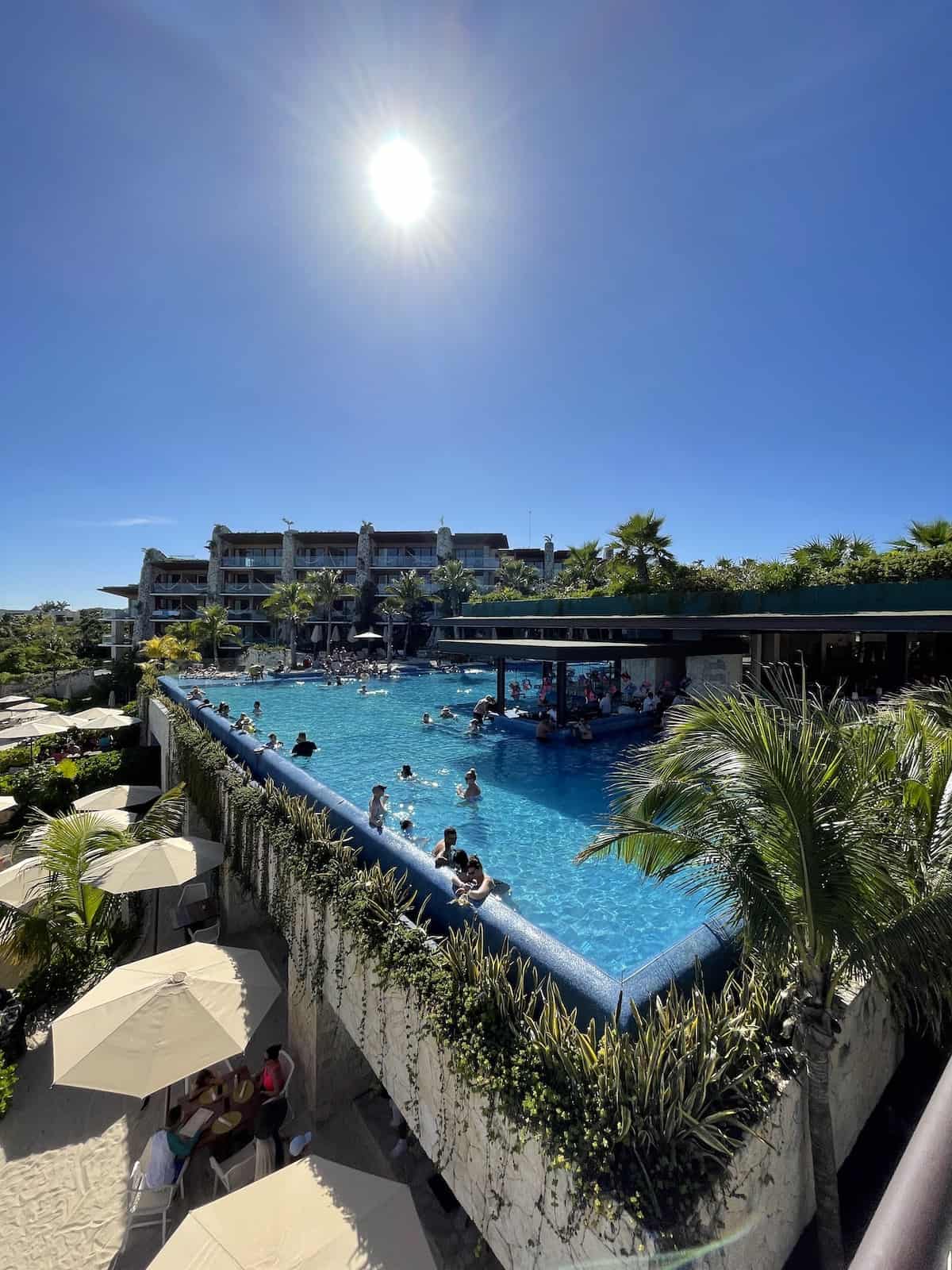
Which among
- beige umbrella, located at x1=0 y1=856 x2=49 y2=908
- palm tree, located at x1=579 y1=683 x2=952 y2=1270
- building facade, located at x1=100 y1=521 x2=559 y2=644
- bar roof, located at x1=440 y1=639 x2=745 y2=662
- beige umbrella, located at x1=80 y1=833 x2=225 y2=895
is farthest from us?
building facade, located at x1=100 y1=521 x2=559 y2=644

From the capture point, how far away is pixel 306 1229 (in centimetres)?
443

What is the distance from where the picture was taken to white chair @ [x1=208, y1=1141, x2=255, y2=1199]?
601 centimetres

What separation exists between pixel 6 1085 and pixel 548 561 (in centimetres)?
5244

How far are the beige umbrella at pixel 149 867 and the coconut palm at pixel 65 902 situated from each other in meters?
0.38

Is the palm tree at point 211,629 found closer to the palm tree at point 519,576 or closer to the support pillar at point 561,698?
the palm tree at point 519,576

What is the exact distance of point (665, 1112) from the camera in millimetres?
3330

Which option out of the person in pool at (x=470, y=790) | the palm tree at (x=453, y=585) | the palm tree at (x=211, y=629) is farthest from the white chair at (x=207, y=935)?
the palm tree at (x=453, y=585)

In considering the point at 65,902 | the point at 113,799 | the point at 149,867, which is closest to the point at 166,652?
the point at 113,799

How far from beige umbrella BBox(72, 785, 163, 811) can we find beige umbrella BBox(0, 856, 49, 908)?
2986mm

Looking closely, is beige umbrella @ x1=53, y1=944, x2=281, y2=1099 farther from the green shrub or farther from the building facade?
the building facade

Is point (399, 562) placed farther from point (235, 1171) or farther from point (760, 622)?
point (235, 1171)

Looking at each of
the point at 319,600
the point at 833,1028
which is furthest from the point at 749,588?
Result: the point at 319,600

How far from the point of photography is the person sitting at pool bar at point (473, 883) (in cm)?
556

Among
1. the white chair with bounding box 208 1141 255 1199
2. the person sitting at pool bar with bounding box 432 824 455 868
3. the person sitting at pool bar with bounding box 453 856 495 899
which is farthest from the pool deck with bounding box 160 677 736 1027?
the white chair with bounding box 208 1141 255 1199
